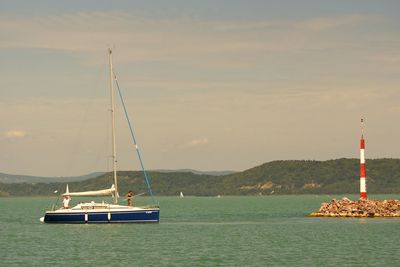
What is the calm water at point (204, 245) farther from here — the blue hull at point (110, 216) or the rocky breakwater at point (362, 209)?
the rocky breakwater at point (362, 209)

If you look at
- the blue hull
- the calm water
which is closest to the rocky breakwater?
the calm water

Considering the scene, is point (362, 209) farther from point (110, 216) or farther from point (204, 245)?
point (204, 245)

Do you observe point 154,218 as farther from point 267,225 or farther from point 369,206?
point 369,206

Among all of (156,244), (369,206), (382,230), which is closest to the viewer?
(156,244)

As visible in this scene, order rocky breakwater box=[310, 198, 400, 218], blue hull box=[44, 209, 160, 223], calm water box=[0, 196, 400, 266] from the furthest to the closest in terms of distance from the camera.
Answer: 1. rocky breakwater box=[310, 198, 400, 218]
2. blue hull box=[44, 209, 160, 223]
3. calm water box=[0, 196, 400, 266]

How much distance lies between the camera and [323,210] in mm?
Answer: 110062

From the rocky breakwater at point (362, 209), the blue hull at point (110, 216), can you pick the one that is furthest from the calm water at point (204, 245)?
the rocky breakwater at point (362, 209)

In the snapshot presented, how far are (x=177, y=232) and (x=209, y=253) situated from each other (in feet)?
66.2

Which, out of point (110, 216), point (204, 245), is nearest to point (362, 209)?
point (110, 216)

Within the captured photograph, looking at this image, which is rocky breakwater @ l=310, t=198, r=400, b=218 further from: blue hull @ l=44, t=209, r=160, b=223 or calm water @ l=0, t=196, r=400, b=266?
blue hull @ l=44, t=209, r=160, b=223

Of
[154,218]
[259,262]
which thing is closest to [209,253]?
[259,262]

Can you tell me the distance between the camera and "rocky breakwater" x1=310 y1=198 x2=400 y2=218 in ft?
345

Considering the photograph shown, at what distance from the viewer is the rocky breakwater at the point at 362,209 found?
105 m

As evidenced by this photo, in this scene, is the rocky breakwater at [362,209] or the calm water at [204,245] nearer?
the calm water at [204,245]
